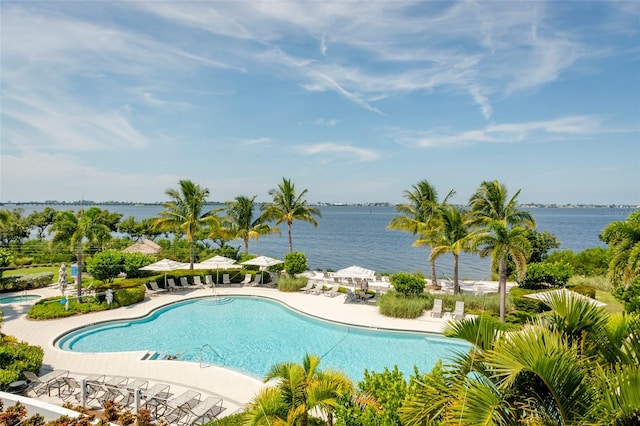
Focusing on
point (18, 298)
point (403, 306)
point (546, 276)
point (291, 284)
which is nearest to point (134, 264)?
point (18, 298)

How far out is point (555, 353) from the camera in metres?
3.34

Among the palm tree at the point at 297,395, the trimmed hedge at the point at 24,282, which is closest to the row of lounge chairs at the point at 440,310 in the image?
the palm tree at the point at 297,395

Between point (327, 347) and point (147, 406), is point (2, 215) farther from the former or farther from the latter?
point (327, 347)

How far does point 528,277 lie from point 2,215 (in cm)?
2596

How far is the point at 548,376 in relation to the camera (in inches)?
128

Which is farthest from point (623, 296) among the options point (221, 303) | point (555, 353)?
point (221, 303)

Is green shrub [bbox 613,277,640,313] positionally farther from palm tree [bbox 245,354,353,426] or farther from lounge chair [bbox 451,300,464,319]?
palm tree [bbox 245,354,353,426]

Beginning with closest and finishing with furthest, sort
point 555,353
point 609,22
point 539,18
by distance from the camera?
point 555,353 → point 609,22 → point 539,18

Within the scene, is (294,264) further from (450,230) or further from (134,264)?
(134,264)

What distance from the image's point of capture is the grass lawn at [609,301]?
16875 mm

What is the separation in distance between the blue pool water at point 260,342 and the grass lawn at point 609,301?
7.97m

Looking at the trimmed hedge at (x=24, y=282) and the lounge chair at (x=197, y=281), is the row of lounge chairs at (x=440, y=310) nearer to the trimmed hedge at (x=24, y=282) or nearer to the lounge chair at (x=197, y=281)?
the lounge chair at (x=197, y=281)

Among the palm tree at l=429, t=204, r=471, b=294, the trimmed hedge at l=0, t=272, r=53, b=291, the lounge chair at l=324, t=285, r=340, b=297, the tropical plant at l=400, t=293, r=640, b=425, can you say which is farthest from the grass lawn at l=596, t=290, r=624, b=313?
the trimmed hedge at l=0, t=272, r=53, b=291

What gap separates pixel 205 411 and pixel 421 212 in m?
18.2
